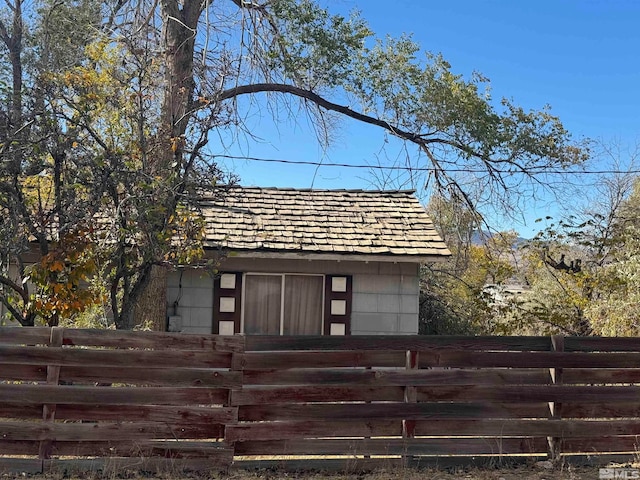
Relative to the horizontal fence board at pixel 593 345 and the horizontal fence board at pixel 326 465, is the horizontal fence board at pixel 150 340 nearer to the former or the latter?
the horizontal fence board at pixel 326 465

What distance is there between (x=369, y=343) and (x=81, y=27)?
8.47 m

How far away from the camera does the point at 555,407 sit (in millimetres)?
5566

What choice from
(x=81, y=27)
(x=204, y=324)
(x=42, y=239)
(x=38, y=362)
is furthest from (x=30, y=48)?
(x=38, y=362)

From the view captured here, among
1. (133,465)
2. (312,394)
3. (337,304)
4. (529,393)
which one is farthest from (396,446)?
(337,304)

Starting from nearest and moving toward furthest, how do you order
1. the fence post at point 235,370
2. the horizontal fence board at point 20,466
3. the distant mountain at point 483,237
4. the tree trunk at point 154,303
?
1. the horizontal fence board at point 20,466
2. the fence post at point 235,370
3. the tree trunk at point 154,303
4. the distant mountain at point 483,237

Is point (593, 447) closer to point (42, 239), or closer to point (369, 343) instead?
point (369, 343)

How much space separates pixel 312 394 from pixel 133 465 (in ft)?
5.55

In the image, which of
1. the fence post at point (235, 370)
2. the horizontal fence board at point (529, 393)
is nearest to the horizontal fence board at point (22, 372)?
the fence post at point (235, 370)

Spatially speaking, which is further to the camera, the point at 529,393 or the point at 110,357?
the point at 529,393

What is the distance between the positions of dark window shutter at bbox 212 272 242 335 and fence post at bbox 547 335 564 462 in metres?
5.83

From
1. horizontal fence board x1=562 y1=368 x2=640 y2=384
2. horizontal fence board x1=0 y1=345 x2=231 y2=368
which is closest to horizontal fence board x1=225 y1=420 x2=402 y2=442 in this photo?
horizontal fence board x1=0 y1=345 x2=231 y2=368

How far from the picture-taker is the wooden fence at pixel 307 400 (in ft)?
16.4

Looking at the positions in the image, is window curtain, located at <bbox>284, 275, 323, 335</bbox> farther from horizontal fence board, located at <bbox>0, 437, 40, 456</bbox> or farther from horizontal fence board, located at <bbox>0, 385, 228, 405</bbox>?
horizontal fence board, located at <bbox>0, 437, 40, 456</bbox>

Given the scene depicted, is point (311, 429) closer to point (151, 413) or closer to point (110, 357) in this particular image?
point (151, 413)
